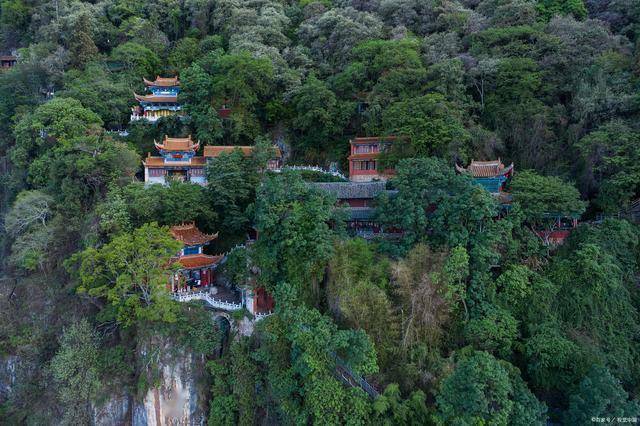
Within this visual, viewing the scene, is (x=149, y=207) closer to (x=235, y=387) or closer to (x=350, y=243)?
(x=235, y=387)

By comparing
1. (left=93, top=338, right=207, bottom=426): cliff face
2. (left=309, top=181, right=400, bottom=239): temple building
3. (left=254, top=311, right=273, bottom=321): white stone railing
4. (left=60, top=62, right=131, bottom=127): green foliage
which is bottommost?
(left=93, top=338, right=207, bottom=426): cliff face

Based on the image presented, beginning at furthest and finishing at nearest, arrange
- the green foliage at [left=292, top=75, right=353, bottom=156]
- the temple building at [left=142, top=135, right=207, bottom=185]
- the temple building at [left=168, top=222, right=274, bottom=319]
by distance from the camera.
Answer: the green foliage at [left=292, top=75, right=353, bottom=156], the temple building at [left=142, top=135, right=207, bottom=185], the temple building at [left=168, top=222, right=274, bottom=319]

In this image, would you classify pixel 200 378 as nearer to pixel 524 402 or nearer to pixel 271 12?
pixel 524 402

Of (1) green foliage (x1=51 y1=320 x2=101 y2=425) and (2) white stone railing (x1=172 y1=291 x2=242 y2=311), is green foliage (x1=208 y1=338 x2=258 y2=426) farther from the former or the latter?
(1) green foliage (x1=51 y1=320 x2=101 y2=425)

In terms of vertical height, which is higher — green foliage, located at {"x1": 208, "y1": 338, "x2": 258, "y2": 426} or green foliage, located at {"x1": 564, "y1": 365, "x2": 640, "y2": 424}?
green foliage, located at {"x1": 564, "y1": 365, "x2": 640, "y2": 424}

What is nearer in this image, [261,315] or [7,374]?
[261,315]

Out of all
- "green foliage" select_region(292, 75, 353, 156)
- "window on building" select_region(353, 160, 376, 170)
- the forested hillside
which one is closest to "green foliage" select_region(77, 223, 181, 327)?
the forested hillside

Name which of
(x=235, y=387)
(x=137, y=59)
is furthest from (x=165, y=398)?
(x=137, y=59)
